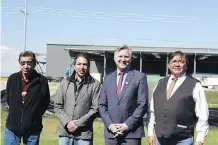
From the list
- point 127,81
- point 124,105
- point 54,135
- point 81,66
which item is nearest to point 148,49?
point 54,135

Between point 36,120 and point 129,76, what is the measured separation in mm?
1208

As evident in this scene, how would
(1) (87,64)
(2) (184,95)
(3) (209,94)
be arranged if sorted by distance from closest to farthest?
(2) (184,95), (1) (87,64), (3) (209,94)

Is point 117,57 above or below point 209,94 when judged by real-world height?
above

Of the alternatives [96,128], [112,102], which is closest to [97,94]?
[112,102]

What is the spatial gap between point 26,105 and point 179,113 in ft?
5.67

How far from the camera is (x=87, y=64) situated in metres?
4.32

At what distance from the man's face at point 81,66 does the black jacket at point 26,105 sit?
0.50 meters

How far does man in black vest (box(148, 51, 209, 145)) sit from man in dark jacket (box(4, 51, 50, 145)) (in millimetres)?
1391

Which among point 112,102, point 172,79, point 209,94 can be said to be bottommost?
point 209,94

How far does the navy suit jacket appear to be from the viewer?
405 cm

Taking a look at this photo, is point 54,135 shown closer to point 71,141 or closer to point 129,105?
point 71,141

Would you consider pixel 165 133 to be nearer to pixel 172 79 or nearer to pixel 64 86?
pixel 172 79

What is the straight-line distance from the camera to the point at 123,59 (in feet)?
13.5

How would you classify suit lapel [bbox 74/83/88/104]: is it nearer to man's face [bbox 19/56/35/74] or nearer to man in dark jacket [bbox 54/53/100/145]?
man in dark jacket [bbox 54/53/100/145]
